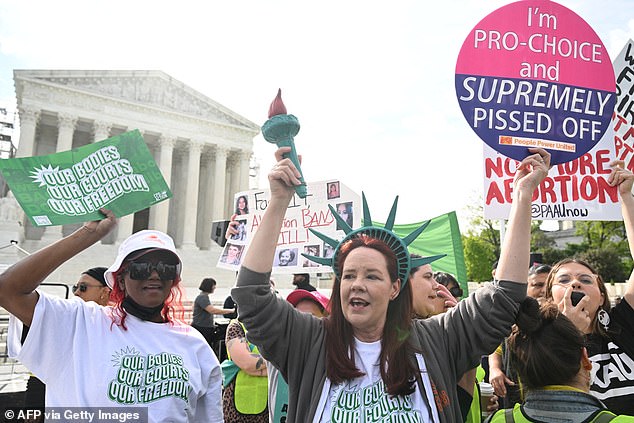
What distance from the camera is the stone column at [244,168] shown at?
41500 mm

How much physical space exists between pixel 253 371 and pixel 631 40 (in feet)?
15.6

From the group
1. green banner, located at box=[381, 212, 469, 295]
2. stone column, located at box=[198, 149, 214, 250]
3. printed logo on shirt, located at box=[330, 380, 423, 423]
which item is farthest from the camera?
stone column, located at box=[198, 149, 214, 250]

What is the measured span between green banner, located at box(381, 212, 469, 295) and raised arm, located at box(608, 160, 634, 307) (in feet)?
14.0

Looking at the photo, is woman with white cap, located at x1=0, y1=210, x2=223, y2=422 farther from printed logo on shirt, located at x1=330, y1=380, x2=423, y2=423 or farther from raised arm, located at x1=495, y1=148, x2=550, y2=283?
raised arm, located at x1=495, y1=148, x2=550, y2=283

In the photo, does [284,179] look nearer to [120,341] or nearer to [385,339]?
[385,339]

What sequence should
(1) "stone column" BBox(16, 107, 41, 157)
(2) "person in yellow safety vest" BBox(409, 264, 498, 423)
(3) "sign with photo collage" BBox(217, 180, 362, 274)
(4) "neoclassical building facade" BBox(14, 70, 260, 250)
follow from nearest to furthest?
(2) "person in yellow safety vest" BBox(409, 264, 498, 423) → (3) "sign with photo collage" BBox(217, 180, 362, 274) → (1) "stone column" BBox(16, 107, 41, 157) → (4) "neoclassical building facade" BBox(14, 70, 260, 250)

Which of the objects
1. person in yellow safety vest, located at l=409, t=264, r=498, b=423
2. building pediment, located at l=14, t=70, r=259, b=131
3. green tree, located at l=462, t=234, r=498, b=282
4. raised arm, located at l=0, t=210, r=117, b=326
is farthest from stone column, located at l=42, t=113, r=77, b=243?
person in yellow safety vest, located at l=409, t=264, r=498, b=423

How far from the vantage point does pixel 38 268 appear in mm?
2080

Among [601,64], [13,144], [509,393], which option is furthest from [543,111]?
[13,144]

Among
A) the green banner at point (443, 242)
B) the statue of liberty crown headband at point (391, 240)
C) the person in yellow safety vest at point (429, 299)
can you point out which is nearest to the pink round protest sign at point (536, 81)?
the person in yellow safety vest at point (429, 299)

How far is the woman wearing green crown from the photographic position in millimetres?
1810

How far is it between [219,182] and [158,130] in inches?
258

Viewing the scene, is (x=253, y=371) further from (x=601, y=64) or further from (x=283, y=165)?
(x=601, y=64)

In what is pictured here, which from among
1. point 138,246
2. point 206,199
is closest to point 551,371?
point 138,246
